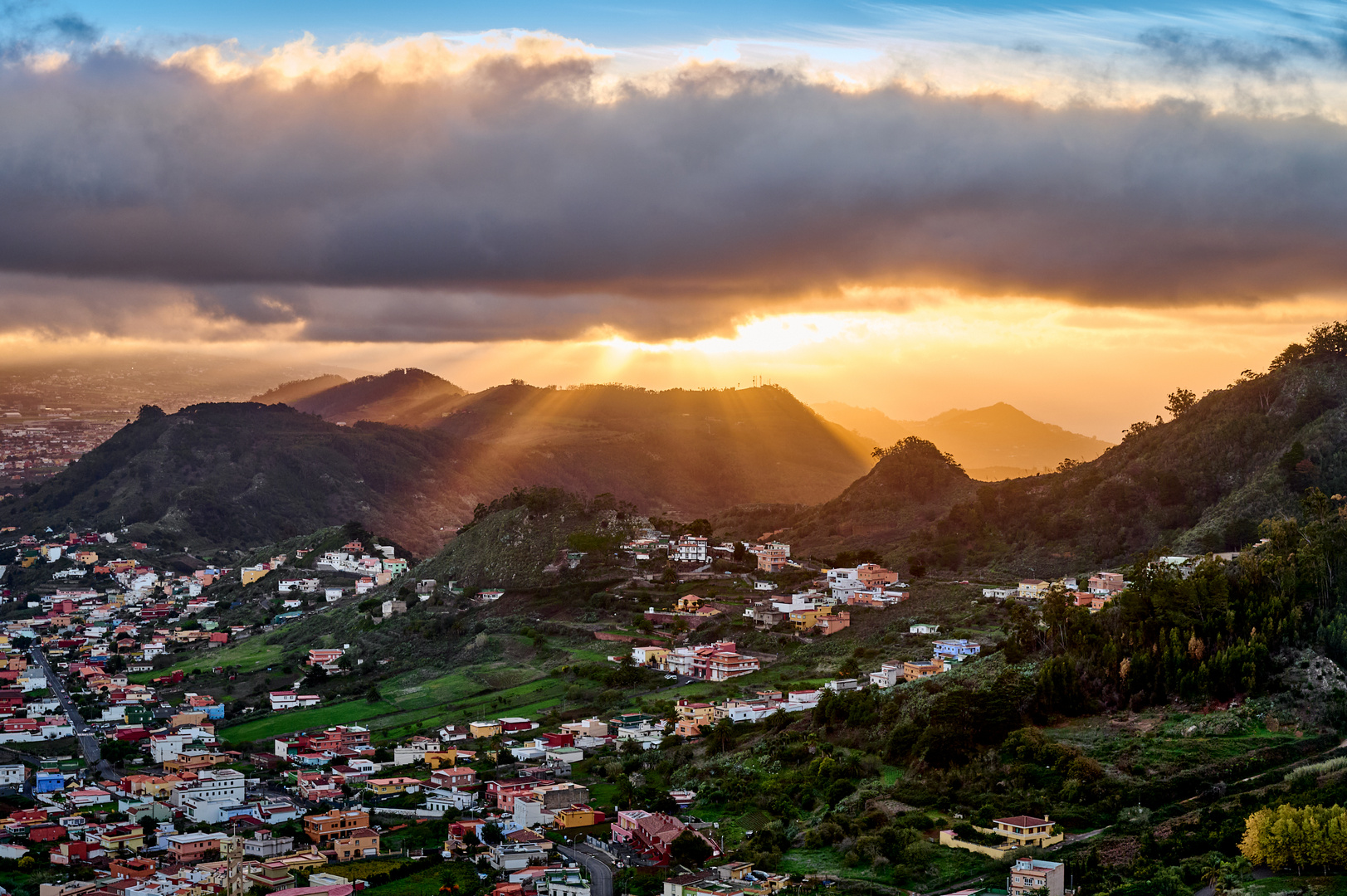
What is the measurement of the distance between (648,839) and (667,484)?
153871 mm

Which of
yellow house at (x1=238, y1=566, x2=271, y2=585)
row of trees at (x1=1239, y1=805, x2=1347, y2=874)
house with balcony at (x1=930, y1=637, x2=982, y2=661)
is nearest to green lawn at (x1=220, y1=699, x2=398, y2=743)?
house with balcony at (x1=930, y1=637, x2=982, y2=661)

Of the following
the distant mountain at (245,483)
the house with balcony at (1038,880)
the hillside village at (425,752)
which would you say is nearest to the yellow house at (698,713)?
the hillside village at (425,752)

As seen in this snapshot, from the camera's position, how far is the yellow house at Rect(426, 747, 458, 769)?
52375 millimetres

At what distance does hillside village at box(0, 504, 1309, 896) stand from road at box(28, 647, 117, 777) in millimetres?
200

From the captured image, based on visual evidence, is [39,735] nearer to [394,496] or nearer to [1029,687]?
[1029,687]

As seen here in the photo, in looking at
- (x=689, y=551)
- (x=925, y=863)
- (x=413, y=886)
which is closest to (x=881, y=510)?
(x=689, y=551)

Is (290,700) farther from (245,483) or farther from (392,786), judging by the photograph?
(245,483)

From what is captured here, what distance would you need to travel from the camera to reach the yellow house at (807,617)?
2744 inches

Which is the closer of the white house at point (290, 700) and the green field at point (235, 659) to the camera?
the white house at point (290, 700)

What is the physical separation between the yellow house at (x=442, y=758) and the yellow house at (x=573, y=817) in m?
9.00

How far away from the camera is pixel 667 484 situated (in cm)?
19425

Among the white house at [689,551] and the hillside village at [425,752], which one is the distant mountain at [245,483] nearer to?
the hillside village at [425,752]

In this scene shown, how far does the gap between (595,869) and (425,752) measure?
16.0m

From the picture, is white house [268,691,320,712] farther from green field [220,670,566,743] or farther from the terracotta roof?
the terracotta roof
